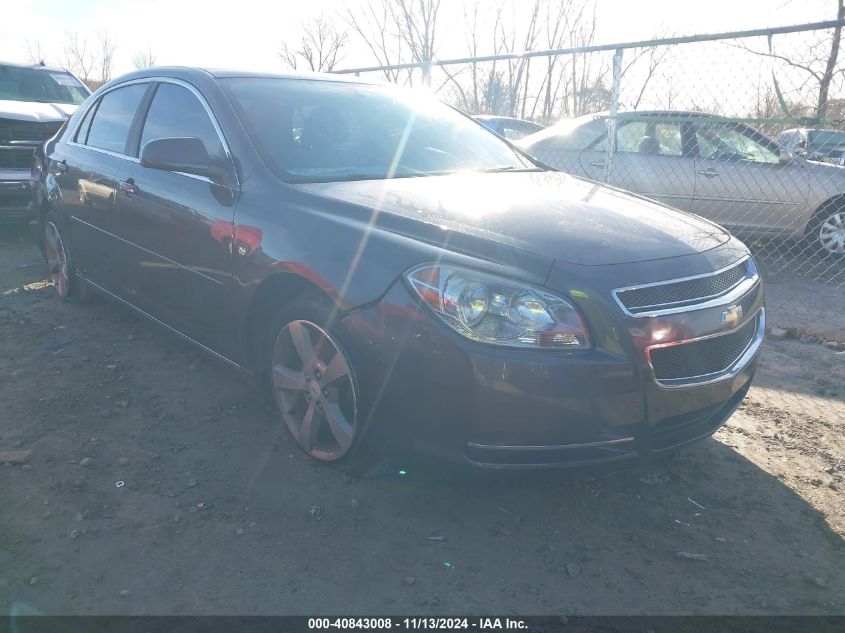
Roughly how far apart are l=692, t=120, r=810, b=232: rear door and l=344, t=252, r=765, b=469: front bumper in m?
4.79

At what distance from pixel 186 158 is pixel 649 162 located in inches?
205

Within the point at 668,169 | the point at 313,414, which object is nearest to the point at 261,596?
the point at 313,414

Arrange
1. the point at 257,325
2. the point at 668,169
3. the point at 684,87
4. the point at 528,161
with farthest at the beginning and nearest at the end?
the point at 668,169 → the point at 684,87 → the point at 528,161 → the point at 257,325

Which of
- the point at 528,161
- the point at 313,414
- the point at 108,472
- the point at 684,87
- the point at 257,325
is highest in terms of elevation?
the point at 684,87

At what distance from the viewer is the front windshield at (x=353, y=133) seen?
3379 millimetres

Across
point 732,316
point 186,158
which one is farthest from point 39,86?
point 732,316

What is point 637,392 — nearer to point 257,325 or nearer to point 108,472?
point 257,325

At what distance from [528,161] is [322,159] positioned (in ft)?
4.73

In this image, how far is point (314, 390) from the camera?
2992 millimetres

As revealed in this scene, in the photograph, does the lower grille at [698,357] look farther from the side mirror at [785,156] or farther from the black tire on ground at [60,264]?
the side mirror at [785,156]

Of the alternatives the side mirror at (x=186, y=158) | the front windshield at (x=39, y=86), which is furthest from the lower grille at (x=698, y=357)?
the front windshield at (x=39, y=86)

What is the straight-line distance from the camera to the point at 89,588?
7.76 ft

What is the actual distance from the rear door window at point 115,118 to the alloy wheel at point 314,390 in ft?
6.66
